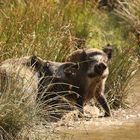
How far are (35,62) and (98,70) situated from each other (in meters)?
1.09

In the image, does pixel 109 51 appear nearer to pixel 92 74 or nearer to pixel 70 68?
pixel 92 74

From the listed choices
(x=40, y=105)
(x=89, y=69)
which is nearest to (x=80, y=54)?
(x=89, y=69)

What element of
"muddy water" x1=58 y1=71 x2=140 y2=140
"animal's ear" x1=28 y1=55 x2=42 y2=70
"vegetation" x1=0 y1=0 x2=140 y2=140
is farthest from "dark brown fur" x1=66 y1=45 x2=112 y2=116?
"animal's ear" x1=28 y1=55 x2=42 y2=70

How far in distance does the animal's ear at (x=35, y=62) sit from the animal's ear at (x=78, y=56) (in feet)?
2.75

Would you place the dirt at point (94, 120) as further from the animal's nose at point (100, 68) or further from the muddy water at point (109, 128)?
the animal's nose at point (100, 68)

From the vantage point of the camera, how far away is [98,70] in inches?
419

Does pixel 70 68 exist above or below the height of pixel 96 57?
below

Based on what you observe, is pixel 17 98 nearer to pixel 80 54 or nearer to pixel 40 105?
pixel 40 105

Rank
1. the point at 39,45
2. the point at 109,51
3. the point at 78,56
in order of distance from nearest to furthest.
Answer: the point at 78,56, the point at 109,51, the point at 39,45

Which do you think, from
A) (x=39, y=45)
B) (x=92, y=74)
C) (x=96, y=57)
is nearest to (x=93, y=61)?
(x=96, y=57)

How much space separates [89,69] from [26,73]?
1376 mm

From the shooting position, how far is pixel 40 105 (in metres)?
8.95

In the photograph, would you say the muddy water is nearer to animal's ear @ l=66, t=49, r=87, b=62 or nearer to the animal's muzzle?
the animal's muzzle

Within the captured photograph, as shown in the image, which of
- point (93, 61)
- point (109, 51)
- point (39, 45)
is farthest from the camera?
point (39, 45)
